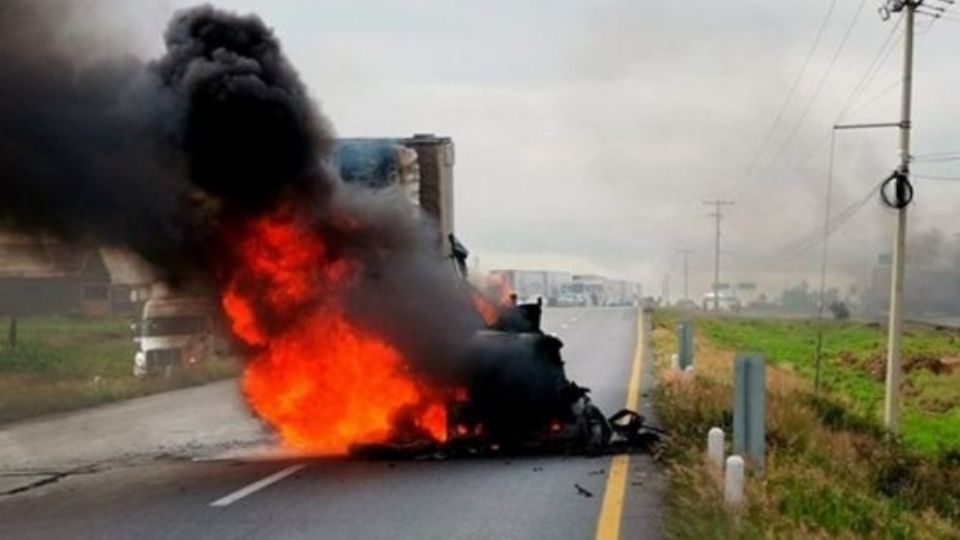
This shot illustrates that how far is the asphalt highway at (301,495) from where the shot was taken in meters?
8.95

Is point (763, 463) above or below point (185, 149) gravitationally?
A: below

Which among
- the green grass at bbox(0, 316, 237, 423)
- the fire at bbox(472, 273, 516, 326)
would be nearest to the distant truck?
the green grass at bbox(0, 316, 237, 423)

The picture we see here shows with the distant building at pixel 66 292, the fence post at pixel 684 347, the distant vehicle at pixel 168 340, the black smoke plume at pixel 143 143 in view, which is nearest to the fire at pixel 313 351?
the black smoke plume at pixel 143 143

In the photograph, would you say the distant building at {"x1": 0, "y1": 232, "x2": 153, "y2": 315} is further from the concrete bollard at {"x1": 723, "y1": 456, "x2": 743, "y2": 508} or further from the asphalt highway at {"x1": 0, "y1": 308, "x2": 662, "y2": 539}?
the concrete bollard at {"x1": 723, "y1": 456, "x2": 743, "y2": 508}

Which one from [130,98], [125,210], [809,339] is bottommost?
[809,339]

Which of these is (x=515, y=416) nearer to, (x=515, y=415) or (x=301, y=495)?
(x=515, y=415)

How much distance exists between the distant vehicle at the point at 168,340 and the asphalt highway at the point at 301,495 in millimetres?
5900

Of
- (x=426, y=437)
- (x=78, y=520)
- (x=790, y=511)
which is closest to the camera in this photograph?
(x=790, y=511)

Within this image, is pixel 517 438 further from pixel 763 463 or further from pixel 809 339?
pixel 809 339

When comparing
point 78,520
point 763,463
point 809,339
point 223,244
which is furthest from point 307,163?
point 809,339

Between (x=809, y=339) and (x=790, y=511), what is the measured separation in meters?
49.2

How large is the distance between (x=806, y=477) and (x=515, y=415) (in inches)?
164

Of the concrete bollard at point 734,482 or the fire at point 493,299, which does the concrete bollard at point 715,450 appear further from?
the fire at point 493,299

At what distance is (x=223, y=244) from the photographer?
12.9 m
